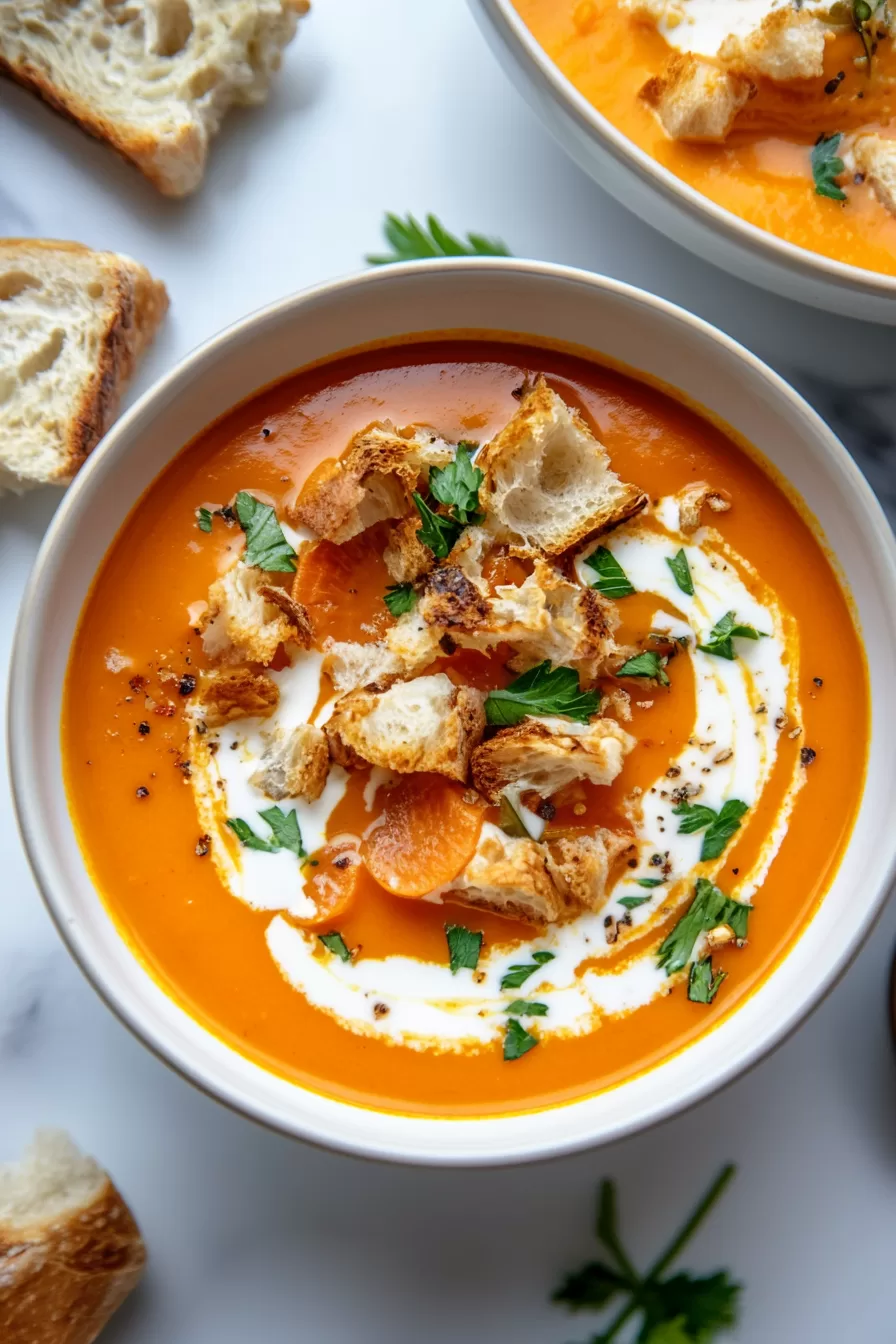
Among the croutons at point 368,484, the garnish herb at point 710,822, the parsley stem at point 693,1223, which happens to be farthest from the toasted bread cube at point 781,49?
the parsley stem at point 693,1223

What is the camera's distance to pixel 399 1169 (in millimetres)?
2502

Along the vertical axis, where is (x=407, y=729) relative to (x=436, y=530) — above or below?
below

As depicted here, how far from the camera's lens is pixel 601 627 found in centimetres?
208

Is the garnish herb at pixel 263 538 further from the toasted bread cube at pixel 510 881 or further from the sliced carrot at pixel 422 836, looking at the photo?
the toasted bread cube at pixel 510 881

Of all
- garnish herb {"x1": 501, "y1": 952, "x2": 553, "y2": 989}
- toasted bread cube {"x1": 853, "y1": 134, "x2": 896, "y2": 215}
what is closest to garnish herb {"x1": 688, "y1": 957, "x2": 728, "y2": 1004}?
garnish herb {"x1": 501, "y1": 952, "x2": 553, "y2": 989}

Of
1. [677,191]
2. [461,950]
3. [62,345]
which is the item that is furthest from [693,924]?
[62,345]

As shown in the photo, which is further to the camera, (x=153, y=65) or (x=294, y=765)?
(x=153, y=65)

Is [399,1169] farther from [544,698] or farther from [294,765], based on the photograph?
[544,698]

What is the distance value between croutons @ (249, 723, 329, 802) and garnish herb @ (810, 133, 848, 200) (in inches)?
56.5

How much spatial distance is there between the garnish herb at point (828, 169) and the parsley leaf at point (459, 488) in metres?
0.89

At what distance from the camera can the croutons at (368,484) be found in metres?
2.06

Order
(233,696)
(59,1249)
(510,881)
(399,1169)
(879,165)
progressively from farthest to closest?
1. (399,1169)
2. (59,1249)
3. (879,165)
4. (233,696)
5. (510,881)

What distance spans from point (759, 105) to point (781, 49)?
0.38 ft

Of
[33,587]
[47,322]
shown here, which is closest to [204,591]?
[33,587]
